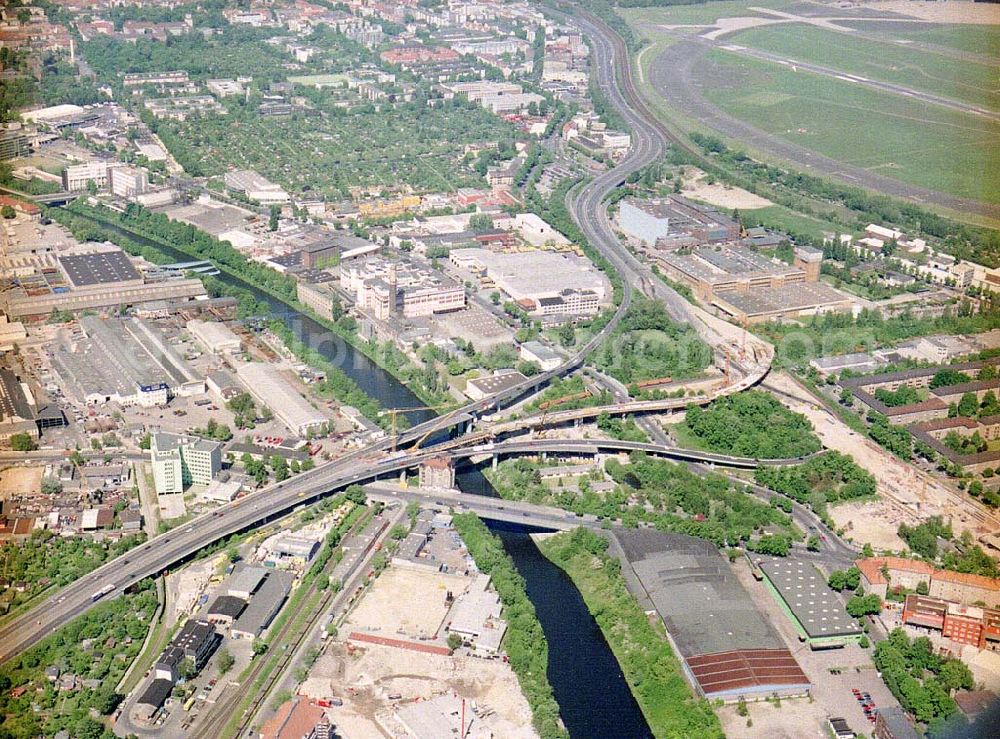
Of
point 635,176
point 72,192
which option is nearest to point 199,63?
point 72,192

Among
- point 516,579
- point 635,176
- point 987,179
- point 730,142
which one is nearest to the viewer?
point 516,579

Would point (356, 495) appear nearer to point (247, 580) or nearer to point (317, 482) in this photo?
point (317, 482)

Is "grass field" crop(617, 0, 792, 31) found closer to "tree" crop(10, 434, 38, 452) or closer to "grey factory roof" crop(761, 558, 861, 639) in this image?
"tree" crop(10, 434, 38, 452)

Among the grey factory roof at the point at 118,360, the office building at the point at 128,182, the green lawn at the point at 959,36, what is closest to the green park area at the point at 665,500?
the grey factory roof at the point at 118,360

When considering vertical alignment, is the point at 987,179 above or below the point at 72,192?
above

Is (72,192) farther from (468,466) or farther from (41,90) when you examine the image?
(468,466)

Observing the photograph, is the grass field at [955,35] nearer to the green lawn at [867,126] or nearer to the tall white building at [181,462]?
the green lawn at [867,126]

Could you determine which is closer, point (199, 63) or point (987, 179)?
point (987, 179)

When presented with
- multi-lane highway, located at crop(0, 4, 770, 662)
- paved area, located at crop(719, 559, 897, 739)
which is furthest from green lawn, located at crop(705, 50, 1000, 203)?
paved area, located at crop(719, 559, 897, 739)
